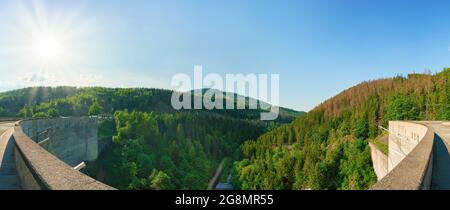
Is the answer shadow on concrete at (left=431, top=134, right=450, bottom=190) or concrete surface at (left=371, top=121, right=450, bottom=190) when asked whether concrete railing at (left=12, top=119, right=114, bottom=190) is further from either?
shadow on concrete at (left=431, top=134, right=450, bottom=190)

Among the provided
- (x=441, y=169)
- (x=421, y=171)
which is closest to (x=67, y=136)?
(x=441, y=169)

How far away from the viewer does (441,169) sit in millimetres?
8125

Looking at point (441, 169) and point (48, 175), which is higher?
point (48, 175)

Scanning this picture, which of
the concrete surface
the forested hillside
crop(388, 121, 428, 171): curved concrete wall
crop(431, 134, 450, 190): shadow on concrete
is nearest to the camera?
the concrete surface

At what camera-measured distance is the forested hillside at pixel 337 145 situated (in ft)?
167

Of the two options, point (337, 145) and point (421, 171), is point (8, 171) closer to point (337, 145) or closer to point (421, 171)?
point (421, 171)

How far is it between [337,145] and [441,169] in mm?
56586

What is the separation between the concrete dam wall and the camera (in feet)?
80.6

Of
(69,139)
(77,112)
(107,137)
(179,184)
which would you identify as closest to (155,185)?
(179,184)

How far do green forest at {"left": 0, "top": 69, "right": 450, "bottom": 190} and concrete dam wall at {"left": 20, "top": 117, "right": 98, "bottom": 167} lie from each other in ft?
14.2

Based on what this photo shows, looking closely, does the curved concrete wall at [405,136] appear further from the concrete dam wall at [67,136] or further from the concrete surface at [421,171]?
the concrete dam wall at [67,136]

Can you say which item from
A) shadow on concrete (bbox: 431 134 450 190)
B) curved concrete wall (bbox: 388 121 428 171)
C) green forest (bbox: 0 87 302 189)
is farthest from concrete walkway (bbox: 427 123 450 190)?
green forest (bbox: 0 87 302 189)

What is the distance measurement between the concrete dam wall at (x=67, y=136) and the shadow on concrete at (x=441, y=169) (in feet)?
68.7

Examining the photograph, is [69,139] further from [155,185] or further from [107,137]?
[107,137]
